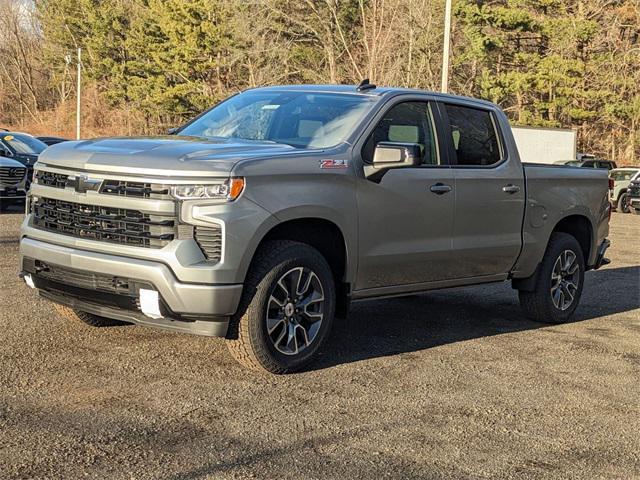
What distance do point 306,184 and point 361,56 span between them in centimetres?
4322

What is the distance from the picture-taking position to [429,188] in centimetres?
639

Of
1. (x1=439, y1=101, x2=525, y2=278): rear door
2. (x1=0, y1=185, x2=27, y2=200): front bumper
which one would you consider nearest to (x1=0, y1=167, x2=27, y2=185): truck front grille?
(x1=0, y1=185, x2=27, y2=200): front bumper

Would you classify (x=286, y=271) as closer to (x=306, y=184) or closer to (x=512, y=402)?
(x=306, y=184)

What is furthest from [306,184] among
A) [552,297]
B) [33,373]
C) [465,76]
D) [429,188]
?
[465,76]

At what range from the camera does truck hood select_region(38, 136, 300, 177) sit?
16.7 feet

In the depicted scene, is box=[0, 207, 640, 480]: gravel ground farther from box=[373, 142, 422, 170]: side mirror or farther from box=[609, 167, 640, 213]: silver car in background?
box=[609, 167, 640, 213]: silver car in background

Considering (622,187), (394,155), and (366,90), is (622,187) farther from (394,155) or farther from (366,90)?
(394,155)

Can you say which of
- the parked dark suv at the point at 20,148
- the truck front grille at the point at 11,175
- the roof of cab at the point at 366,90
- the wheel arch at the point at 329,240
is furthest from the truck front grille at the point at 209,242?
the parked dark suv at the point at 20,148

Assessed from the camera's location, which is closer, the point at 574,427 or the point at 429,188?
the point at 574,427

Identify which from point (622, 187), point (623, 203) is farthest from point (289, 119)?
point (622, 187)

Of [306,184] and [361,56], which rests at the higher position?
[361,56]

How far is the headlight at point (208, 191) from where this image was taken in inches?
199

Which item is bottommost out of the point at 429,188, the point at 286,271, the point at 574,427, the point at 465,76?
the point at 574,427

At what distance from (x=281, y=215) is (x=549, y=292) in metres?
3.46
